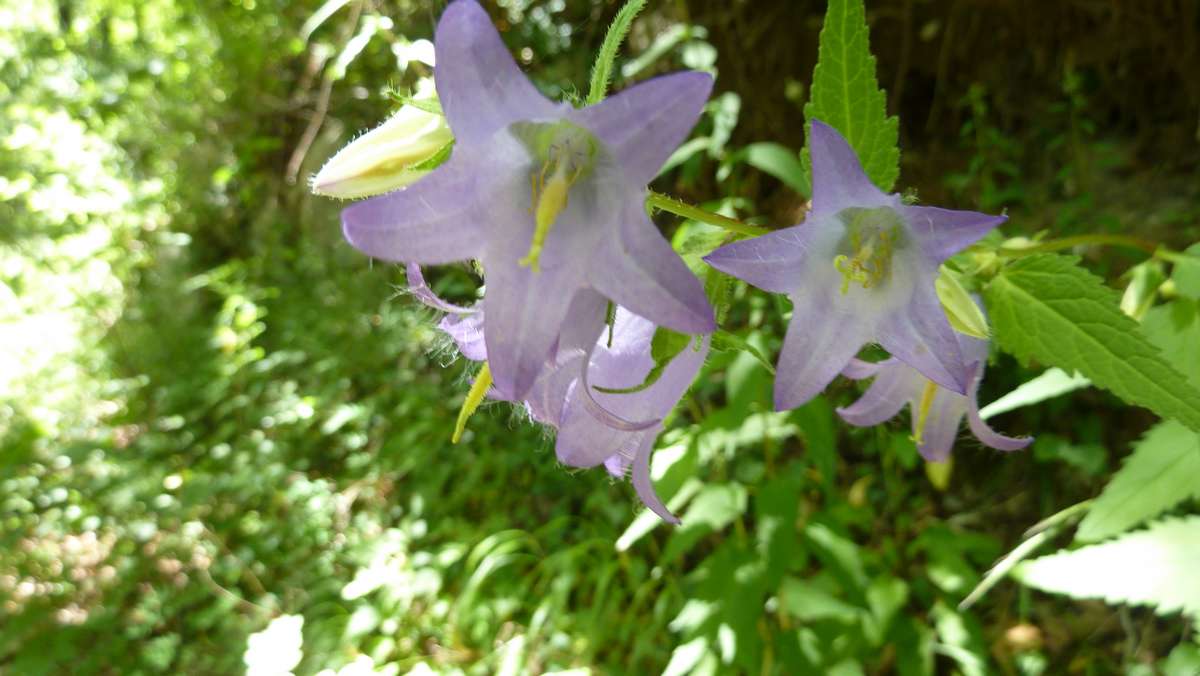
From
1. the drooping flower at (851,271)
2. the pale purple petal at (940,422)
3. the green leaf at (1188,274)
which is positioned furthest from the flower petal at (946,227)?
the green leaf at (1188,274)

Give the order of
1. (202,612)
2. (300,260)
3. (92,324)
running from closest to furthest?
(202,612)
(300,260)
(92,324)

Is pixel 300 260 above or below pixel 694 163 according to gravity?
below

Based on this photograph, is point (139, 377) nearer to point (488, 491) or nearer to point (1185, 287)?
point (488, 491)

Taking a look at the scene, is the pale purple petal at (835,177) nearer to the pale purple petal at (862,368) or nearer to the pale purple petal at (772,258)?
the pale purple petal at (772,258)

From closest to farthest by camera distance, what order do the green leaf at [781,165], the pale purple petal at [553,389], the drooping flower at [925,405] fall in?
the pale purple petal at [553,389] → the drooping flower at [925,405] → the green leaf at [781,165]

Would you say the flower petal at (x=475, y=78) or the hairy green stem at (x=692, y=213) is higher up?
the flower petal at (x=475, y=78)

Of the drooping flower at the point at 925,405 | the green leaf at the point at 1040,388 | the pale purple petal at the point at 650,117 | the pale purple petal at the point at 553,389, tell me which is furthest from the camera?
the green leaf at the point at 1040,388

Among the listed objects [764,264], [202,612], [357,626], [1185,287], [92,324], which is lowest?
[202,612]

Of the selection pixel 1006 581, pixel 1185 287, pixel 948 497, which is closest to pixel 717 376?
pixel 948 497

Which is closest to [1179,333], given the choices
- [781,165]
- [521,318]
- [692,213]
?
[692,213]
